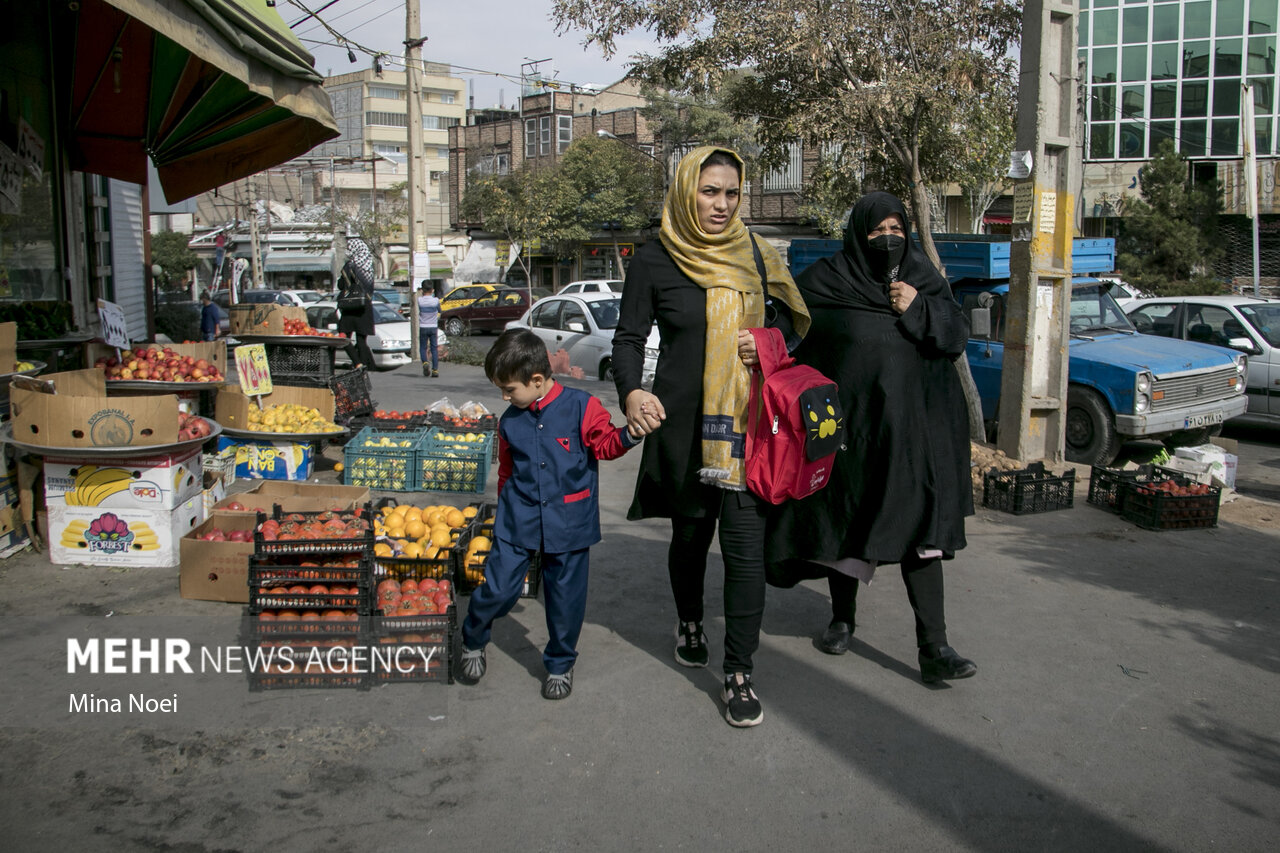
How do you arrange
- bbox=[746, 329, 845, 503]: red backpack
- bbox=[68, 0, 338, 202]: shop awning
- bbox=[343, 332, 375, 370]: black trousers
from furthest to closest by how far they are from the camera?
1. bbox=[343, 332, 375, 370]: black trousers
2. bbox=[68, 0, 338, 202]: shop awning
3. bbox=[746, 329, 845, 503]: red backpack

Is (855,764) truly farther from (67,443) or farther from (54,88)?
(54,88)

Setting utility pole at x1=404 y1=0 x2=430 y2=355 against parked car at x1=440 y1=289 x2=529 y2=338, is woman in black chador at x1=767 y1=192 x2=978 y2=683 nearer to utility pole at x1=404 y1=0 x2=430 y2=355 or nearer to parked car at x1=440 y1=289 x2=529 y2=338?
utility pole at x1=404 y1=0 x2=430 y2=355

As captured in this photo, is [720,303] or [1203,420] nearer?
[720,303]

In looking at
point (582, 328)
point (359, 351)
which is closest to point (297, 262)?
point (359, 351)

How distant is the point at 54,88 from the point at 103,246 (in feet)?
7.57

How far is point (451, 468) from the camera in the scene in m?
7.44

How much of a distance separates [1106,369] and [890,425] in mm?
6815

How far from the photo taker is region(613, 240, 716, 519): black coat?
364 centimetres

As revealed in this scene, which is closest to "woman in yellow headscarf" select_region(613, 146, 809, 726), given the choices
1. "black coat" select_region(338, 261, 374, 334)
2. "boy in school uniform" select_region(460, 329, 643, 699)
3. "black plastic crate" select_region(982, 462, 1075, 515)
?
"boy in school uniform" select_region(460, 329, 643, 699)

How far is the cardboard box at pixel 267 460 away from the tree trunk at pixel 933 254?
590 centimetres

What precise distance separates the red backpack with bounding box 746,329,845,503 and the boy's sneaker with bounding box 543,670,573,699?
1155mm

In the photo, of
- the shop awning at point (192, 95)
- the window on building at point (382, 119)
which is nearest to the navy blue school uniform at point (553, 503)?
→ the shop awning at point (192, 95)

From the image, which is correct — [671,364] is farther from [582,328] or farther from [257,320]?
[582,328]

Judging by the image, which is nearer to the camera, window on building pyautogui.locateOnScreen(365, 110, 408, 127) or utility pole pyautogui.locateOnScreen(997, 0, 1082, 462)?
utility pole pyautogui.locateOnScreen(997, 0, 1082, 462)
